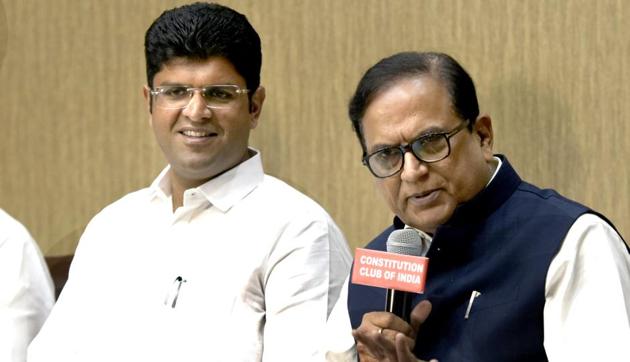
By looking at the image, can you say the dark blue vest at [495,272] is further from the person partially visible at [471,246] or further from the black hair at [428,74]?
the black hair at [428,74]

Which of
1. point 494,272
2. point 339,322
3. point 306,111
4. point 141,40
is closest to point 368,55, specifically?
point 306,111

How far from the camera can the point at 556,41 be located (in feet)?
10.2

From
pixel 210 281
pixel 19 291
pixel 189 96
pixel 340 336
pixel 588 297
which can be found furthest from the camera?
pixel 19 291

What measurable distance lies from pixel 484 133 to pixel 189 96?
2.83 feet

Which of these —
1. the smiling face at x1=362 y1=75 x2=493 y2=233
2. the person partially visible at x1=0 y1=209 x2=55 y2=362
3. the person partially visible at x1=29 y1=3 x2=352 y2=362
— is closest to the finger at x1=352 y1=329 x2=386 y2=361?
the smiling face at x1=362 y1=75 x2=493 y2=233

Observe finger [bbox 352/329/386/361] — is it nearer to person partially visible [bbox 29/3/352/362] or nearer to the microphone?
the microphone

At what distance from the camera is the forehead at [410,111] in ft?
7.69

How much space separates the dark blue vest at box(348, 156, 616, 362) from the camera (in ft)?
7.19

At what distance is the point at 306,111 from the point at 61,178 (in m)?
0.99

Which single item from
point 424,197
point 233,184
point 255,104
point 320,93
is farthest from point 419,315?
point 320,93

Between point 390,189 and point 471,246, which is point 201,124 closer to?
point 390,189

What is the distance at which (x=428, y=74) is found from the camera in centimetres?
239

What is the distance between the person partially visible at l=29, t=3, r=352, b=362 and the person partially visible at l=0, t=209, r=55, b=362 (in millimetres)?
167

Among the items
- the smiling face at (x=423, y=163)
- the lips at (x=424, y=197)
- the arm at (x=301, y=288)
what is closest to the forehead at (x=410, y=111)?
the smiling face at (x=423, y=163)
